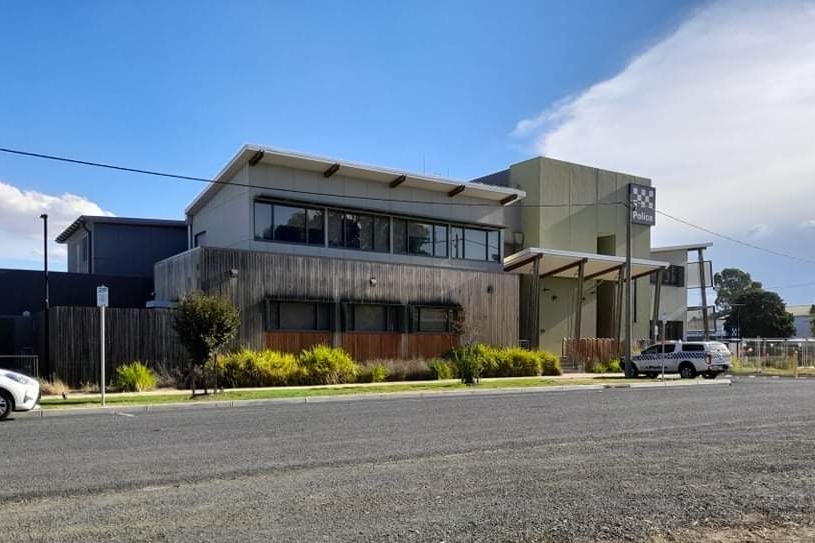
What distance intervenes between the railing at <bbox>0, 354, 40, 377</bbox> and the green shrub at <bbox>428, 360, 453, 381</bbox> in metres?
13.8

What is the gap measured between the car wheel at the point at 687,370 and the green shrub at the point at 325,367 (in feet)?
50.1

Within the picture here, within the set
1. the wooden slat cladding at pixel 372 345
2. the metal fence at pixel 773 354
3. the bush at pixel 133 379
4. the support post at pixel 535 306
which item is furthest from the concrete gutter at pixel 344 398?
the metal fence at pixel 773 354

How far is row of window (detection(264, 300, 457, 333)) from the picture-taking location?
26078mm

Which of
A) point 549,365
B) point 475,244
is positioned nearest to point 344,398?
point 549,365

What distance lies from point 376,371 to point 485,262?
10.0 m

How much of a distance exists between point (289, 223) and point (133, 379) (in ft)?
31.1

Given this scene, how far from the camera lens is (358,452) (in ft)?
32.7

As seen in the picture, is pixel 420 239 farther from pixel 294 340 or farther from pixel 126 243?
pixel 126 243

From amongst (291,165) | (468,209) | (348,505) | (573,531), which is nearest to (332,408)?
(348,505)

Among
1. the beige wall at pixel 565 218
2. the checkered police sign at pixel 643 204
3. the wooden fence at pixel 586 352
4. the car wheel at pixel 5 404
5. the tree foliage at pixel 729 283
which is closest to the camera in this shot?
the car wheel at pixel 5 404

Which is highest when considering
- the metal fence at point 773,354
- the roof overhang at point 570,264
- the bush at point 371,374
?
the roof overhang at point 570,264

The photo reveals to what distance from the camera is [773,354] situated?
3959 centimetres

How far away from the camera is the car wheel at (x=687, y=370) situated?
103ft

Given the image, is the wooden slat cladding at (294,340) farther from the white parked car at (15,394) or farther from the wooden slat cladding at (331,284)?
the white parked car at (15,394)
